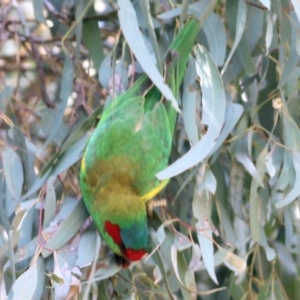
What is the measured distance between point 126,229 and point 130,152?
0.17 m

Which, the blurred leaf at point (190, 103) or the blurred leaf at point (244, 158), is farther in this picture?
the blurred leaf at point (244, 158)

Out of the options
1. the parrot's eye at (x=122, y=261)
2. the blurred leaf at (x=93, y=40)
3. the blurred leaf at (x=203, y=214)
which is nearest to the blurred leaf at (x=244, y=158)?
the blurred leaf at (x=203, y=214)

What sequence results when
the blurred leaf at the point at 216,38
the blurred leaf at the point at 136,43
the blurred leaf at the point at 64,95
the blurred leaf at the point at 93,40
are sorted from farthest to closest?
the blurred leaf at the point at 93,40
the blurred leaf at the point at 64,95
the blurred leaf at the point at 216,38
the blurred leaf at the point at 136,43

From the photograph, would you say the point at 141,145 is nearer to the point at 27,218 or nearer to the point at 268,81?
the point at 27,218

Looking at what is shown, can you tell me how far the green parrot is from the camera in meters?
1.23

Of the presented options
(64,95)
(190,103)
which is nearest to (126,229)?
(190,103)

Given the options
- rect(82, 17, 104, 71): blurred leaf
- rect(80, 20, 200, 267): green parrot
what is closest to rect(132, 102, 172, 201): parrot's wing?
rect(80, 20, 200, 267): green parrot

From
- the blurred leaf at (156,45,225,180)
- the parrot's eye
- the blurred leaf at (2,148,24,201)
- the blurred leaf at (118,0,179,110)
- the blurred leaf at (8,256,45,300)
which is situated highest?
the blurred leaf at (118,0,179,110)

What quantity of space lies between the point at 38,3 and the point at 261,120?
0.64 m

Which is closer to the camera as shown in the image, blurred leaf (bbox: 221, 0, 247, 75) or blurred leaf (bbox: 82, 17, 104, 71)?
blurred leaf (bbox: 221, 0, 247, 75)

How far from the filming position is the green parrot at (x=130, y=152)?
123 cm

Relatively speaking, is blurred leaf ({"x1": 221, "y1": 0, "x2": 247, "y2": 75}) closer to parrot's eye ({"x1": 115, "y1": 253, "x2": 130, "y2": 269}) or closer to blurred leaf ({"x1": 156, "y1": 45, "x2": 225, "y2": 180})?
blurred leaf ({"x1": 156, "y1": 45, "x2": 225, "y2": 180})

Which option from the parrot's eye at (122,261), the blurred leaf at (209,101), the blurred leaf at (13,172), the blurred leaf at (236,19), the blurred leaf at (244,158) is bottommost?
the parrot's eye at (122,261)

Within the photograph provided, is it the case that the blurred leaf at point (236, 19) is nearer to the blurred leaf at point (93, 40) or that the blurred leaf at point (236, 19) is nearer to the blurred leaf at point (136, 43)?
the blurred leaf at point (136, 43)
